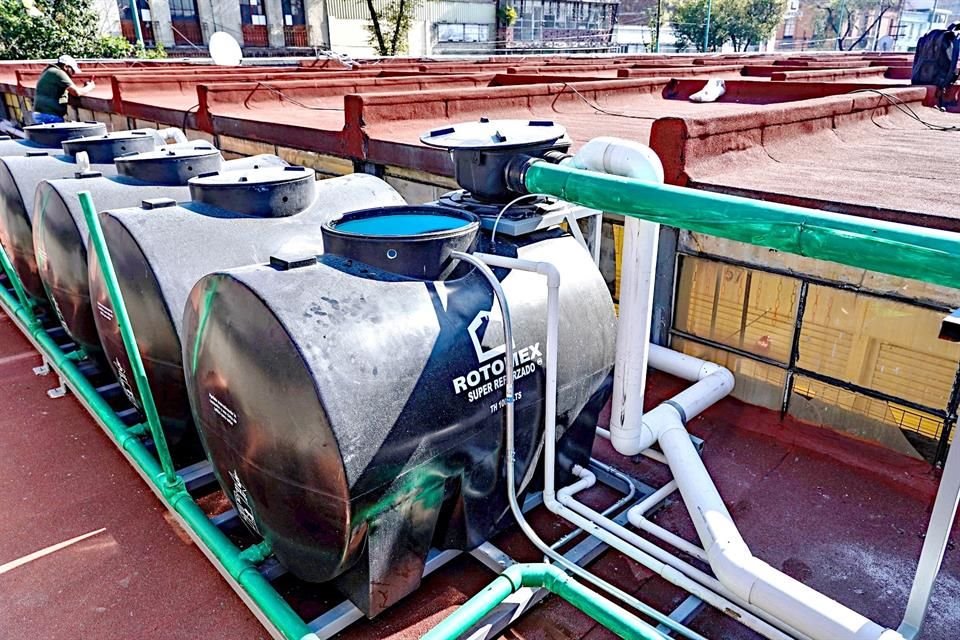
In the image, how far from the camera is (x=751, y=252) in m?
5.00

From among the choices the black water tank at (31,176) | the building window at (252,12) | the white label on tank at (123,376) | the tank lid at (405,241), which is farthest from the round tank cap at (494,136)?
the building window at (252,12)

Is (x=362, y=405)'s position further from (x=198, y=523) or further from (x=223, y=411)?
(x=198, y=523)

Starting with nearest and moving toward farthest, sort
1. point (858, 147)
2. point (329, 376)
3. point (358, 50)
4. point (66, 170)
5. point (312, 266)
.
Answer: point (329, 376) < point (312, 266) < point (66, 170) < point (858, 147) < point (358, 50)

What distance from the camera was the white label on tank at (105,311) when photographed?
4445mm

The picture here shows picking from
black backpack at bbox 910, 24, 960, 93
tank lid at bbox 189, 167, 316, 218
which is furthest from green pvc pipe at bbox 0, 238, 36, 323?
black backpack at bbox 910, 24, 960, 93

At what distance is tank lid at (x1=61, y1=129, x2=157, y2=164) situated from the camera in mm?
6277

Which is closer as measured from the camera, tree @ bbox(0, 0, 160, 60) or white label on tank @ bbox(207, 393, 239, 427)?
white label on tank @ bbox(207, 393, 239, 427)

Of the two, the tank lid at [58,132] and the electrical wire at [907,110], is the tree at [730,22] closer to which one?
the electrical wire at [907,110]

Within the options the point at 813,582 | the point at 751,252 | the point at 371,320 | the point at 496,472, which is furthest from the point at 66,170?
the point at 813,582

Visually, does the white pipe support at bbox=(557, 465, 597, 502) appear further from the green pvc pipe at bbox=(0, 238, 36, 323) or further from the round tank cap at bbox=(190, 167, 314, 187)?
the green pvc pipe at bbox=(0, 238, 36, 323)

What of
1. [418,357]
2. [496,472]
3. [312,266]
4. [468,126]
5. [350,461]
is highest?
[468,126]

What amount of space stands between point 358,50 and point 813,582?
40304mm

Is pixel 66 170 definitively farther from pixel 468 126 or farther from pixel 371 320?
pixel 371 320

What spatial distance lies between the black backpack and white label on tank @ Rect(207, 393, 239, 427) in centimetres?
1104
